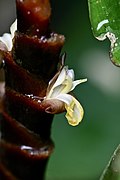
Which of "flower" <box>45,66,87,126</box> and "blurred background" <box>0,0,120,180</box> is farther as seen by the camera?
"blurred background" <box>0,0,120,180</box>

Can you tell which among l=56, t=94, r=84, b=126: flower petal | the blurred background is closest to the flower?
l=56, t=94, r=84, b=126: flower petal

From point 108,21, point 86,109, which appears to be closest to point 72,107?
point 108,21

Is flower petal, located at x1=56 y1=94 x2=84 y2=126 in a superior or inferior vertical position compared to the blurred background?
superior

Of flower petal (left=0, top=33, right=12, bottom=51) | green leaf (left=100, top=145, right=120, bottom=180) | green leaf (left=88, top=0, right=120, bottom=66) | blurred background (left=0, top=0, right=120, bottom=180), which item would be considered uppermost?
green leaf (left=88, top=0, right=120, bottom=66)

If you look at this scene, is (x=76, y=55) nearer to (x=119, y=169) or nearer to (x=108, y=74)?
(x=108, y=74)

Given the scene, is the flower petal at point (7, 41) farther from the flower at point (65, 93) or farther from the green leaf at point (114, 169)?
the green leaf at point (114, 169)

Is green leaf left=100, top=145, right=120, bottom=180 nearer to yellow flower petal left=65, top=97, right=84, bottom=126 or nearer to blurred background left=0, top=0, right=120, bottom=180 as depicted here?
yellow flower petal left=65, top=97, right=84, bottom=126
